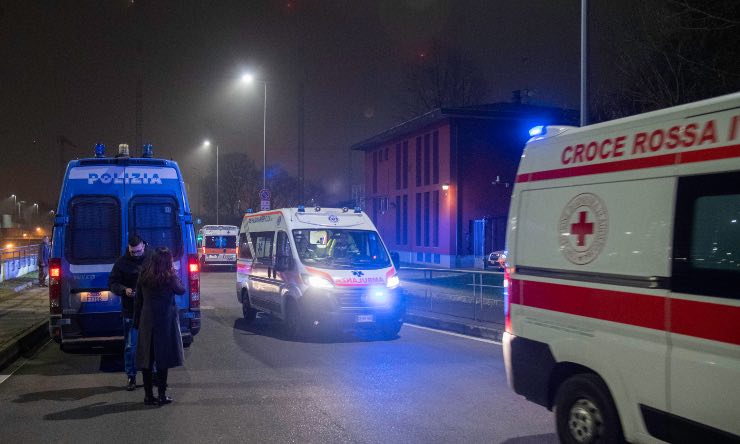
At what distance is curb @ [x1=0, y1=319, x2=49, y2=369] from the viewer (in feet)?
32.8

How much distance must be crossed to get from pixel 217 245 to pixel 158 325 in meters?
27.7

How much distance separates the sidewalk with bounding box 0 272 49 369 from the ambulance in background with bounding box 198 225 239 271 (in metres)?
11.7

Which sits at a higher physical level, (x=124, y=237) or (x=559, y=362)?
(x=124, y=237)

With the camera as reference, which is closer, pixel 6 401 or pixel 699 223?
pixel 699 223

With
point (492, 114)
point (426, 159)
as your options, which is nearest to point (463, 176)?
point (492, 114)

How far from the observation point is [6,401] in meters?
7.70

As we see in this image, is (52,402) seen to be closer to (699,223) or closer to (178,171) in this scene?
(178,171)

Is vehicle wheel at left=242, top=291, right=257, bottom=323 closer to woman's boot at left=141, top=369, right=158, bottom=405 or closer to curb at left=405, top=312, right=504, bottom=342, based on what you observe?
curb at left=405, top=312, right=504, bottom=342

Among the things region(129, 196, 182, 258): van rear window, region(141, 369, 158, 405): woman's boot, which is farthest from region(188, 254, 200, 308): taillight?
region(141, 369, 158, 405): woman's boot

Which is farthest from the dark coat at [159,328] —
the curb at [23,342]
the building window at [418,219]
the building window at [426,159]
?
the building window at [418,219]

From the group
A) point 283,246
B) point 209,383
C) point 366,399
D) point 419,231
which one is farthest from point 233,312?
point 419,231

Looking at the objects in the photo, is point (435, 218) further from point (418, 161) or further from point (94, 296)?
point (94, 296)

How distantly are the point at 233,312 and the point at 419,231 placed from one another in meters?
22.4

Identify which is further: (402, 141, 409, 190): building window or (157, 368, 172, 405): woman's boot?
(402, 141, 409, 190): building window
